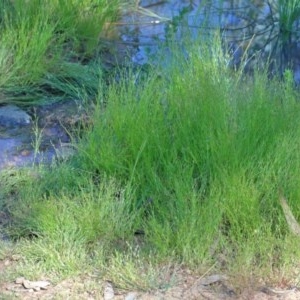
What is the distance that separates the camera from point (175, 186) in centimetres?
329

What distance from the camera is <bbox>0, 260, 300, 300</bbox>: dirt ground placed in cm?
303

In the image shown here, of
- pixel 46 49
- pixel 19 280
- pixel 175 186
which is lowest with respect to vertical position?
pixel 19 280

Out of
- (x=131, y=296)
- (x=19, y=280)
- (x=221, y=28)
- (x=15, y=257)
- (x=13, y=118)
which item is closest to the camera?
(x=131, y=296)

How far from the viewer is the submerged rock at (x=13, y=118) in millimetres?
4566

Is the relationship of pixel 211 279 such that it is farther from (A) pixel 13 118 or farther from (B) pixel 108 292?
(A) pixel 13 118

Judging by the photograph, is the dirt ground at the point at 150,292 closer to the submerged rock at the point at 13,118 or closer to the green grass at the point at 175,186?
the green grass at the point at 175,186

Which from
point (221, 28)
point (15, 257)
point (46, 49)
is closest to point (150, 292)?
point (15, 257)

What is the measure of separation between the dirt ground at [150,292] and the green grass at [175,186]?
49 mm

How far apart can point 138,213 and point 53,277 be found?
1.55 feet

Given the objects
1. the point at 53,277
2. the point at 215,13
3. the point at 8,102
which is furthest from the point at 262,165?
the point at 215,13

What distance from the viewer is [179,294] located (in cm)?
304

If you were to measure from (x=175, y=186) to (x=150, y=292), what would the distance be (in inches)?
19.4

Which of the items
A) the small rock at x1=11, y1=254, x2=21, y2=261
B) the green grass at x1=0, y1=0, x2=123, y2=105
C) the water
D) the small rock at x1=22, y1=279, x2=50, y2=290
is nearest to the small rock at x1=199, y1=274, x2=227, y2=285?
the small rock at x1=22, y1=279, x2=50, y2=290

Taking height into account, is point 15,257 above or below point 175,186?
below
